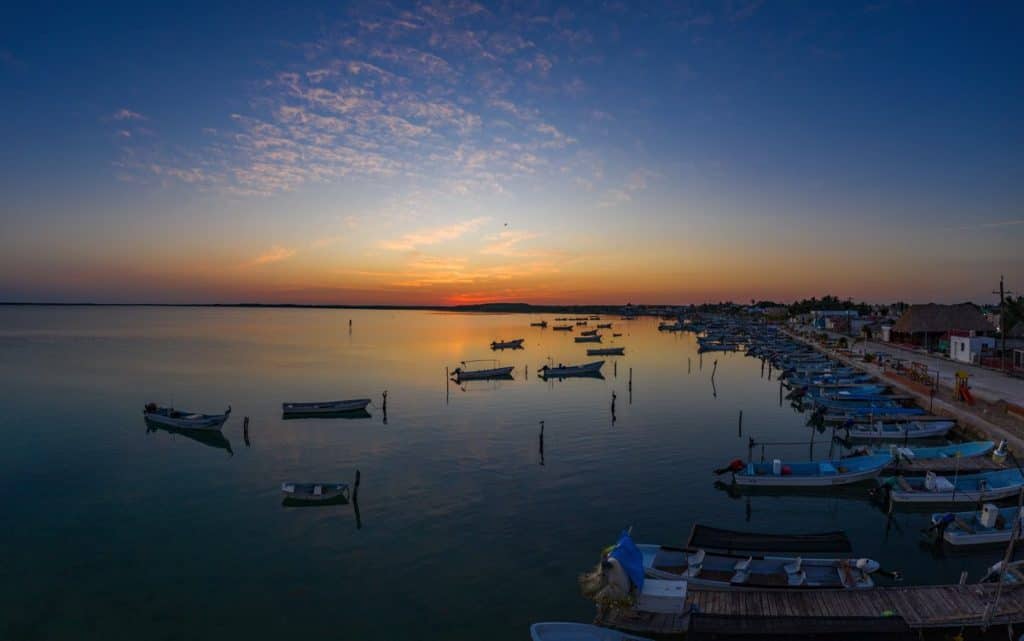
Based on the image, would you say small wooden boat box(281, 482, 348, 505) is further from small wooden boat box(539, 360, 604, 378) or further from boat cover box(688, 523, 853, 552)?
small wooden boat box(539, 360, 604, 378)

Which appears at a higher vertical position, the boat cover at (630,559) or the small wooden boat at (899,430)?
the boat cover at (630,559)

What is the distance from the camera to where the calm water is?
57.4 feet

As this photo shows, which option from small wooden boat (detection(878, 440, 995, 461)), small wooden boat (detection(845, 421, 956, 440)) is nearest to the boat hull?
small wooden boat (detection(878, 440, 995, 461))

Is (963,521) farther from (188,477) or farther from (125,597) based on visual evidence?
(188,477)

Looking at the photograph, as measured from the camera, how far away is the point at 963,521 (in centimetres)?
2086

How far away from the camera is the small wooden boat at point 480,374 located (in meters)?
66.6

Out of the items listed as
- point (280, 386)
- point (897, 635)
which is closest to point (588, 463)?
point (897, 635)

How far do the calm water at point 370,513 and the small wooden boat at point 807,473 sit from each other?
0.93 metres

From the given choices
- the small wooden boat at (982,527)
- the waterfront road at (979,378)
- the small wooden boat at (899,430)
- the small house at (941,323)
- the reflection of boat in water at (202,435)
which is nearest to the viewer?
the small wooden boat at (982,527)

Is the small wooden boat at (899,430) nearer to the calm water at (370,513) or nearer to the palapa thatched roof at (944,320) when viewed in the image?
the calm water at (370,513)

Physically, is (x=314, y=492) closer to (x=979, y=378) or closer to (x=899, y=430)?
(x=899, y=430)

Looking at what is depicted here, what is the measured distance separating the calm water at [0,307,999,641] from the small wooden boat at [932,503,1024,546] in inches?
28.5

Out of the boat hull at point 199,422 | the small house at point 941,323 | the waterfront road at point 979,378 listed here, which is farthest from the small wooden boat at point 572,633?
the small house at point 941,323

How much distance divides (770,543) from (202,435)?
3754 cm
